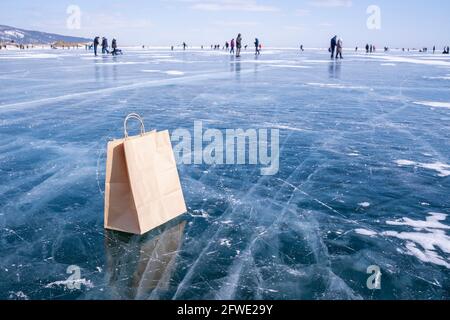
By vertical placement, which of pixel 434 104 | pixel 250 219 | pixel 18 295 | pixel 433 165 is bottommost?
pixel 18 295

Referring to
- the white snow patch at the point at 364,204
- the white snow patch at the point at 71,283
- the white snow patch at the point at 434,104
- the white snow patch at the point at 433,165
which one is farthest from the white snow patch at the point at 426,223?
the white snow patch at the point at 434,104

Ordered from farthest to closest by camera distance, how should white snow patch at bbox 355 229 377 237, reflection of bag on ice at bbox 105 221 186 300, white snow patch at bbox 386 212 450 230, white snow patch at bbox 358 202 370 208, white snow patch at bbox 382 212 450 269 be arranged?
1. white snow patch at bbox 358 202 370 208
2. white snow patch at bbox 386 212 450 230
3. white snow patch at bbox 355 229 377 237
4. white snow patch at bbox 382 212 450 269
5. reflection of bag on ice at bbox 105 221 186 300

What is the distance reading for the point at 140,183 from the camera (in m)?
3.52

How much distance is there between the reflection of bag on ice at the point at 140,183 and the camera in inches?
137

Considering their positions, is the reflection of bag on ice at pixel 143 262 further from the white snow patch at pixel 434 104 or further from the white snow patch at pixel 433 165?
the white snow patch at pixel 434 104

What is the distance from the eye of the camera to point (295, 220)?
4078 mm

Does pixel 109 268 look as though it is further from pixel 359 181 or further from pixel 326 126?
pixel 326 126

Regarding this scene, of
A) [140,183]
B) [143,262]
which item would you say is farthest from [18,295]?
[140,183]

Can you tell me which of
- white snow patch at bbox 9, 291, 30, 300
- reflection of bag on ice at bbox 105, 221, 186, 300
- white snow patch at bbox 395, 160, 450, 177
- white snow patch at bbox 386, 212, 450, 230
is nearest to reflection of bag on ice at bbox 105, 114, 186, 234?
reflection of bag on ice at bbox 105, 221, 186, 300

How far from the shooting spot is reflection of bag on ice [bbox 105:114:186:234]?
11.4 feet

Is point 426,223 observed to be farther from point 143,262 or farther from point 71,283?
point 71,283

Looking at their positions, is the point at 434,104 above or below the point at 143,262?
above

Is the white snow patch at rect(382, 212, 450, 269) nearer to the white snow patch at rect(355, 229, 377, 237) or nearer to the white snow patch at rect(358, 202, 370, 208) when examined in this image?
the white snow patch at rect(355, 229, 377, 237)

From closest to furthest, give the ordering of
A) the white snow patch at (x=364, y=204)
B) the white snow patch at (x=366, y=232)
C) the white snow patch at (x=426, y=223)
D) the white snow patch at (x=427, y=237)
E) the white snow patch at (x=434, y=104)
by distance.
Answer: the white snow patch at (x=427, y=237), the white snow patch at (x=366, y=232), the white snow patch at (x=426, y=223), the white snow patch at (x=364, y=204), the white snow patch at (x=434, y=104)
